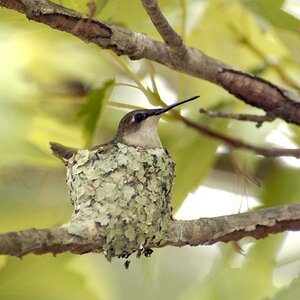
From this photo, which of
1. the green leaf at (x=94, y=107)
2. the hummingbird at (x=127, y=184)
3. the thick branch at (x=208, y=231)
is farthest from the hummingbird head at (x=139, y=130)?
the thick branch at (x=208, y=231)

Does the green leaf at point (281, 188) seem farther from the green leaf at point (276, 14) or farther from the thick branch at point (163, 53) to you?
the green leaf at point (276, 14)

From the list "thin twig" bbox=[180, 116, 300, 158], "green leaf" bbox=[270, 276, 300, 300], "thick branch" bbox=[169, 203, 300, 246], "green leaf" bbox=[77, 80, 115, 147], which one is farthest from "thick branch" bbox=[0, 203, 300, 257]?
"green leaf" bbox=[77, 80, 115, 147]

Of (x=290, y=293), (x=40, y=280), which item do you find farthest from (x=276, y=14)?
(x=40, y=280)

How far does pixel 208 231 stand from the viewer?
53.4 inches

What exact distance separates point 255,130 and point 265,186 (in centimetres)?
16

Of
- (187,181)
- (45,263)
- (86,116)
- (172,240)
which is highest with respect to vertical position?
(86,116)

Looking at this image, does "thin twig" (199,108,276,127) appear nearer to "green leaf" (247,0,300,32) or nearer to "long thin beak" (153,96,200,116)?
"long thin beak" (153,96,200,116)

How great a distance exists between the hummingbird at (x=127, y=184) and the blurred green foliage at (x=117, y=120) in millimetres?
56

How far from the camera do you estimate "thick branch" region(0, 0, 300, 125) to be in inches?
50.9

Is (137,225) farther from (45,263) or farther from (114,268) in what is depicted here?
(114,268)

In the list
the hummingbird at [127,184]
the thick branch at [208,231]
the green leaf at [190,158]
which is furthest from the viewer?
the green leaf at [190,158]

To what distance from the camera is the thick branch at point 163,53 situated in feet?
4.24

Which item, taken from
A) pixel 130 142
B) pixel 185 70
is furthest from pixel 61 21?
pixel 130 142

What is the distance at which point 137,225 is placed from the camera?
149 centimetres
